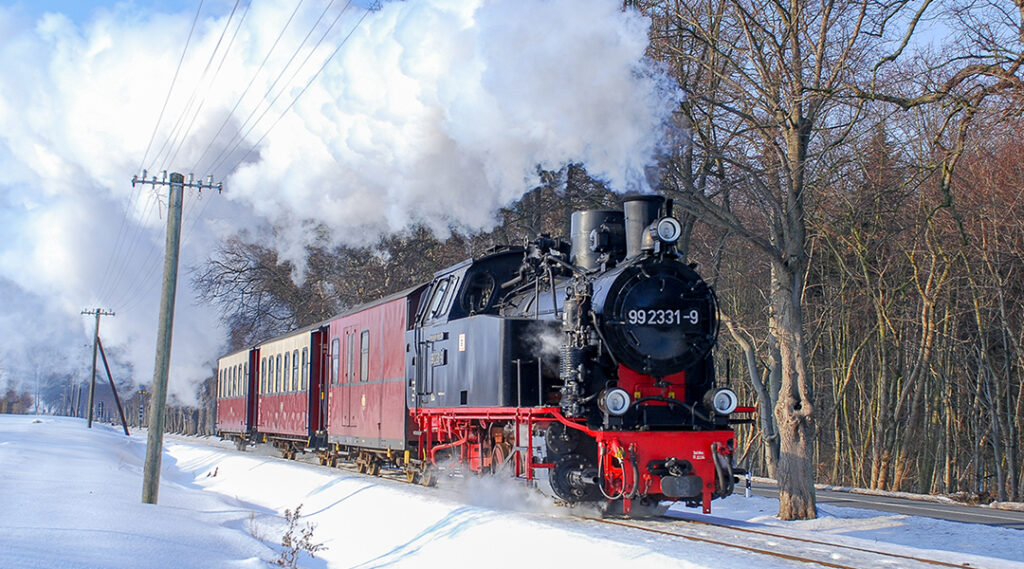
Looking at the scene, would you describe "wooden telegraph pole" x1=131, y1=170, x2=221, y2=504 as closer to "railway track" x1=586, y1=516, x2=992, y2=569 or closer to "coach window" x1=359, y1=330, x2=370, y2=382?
"coach window" x1=359, y1=330, x2=370, y2=382

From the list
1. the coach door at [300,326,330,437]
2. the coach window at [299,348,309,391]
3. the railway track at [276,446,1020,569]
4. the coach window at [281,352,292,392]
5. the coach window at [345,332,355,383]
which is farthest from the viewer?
the coach window at [281,352,292,392]

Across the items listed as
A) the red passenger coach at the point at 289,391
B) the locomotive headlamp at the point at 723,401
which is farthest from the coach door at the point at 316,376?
the locomotive headlamp at the point at 723,401

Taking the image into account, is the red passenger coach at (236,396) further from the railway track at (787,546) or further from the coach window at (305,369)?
the railway track at (787,546)

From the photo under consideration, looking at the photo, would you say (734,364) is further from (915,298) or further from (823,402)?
(915,298)

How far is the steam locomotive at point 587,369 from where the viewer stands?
9227 mm

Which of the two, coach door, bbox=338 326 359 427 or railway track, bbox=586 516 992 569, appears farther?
coach door, bbox=338 326 359 427

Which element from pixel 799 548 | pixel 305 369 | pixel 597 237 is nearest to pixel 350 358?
pixel 305 369

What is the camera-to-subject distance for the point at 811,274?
24.4 metres

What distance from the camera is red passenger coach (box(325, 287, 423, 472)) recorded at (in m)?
14.1

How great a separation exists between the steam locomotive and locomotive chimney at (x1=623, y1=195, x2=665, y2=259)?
16 millimetres

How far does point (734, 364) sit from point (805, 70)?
16867 mm

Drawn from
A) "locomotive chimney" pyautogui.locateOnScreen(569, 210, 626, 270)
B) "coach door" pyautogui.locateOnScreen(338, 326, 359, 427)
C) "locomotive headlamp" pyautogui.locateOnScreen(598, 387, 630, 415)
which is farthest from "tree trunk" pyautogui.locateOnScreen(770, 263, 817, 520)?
"coach door" pyautogui.locateOnScreen(338, 326, 359, 427)

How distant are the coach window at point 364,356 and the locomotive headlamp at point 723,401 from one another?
8.09 meters

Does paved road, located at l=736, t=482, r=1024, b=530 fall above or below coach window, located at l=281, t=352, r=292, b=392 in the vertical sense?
below
